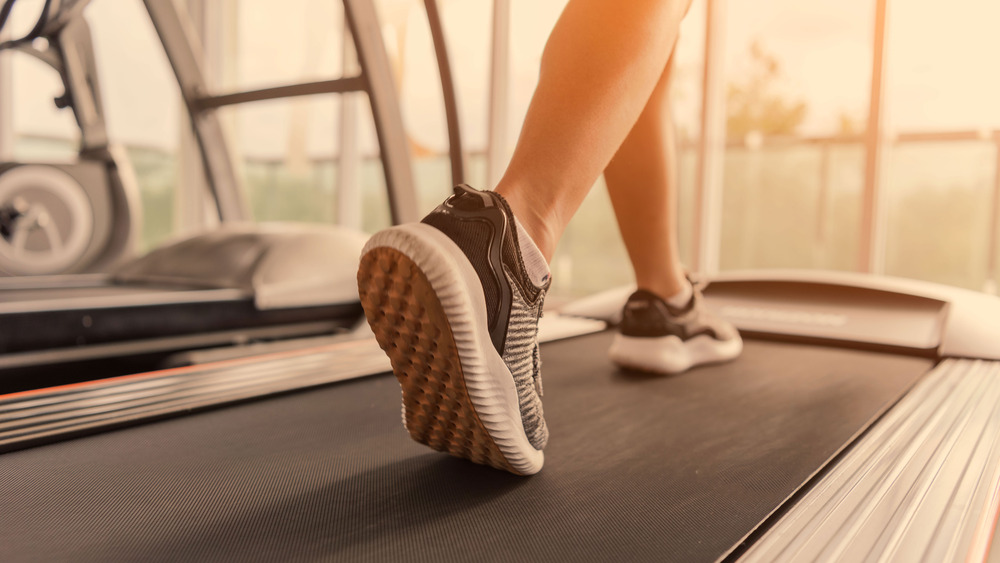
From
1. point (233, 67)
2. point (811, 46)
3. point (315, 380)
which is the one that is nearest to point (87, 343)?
point (315, 380)

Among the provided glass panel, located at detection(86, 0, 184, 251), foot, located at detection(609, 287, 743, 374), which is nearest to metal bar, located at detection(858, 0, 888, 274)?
foot, located at detection(609, 287, 743, 374)

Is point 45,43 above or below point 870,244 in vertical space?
above

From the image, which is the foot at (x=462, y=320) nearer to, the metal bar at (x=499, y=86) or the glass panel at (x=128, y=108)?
the metal bar at (x=499, y=86)

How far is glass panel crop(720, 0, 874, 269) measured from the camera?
2.76 m

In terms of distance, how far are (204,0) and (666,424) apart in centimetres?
481

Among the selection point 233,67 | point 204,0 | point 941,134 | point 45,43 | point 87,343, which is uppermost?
point 204,0

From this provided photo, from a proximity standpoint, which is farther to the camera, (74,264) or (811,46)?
(811,46)

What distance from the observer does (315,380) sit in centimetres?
109

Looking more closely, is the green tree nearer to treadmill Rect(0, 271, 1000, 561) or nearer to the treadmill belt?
treadmill Rect(0, 271, 1000, 561)

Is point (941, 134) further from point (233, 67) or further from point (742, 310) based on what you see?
point (233, 67)

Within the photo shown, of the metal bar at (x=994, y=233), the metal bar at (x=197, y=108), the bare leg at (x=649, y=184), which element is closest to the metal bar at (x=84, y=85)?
the metal bar at (x=197, y=108)

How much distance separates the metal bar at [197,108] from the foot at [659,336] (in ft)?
6.70

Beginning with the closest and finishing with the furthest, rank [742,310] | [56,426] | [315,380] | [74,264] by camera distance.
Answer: [56,426] → [315,380] → [742,310] → [74,264]

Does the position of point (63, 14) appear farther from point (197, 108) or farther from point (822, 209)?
point (822, 209)
